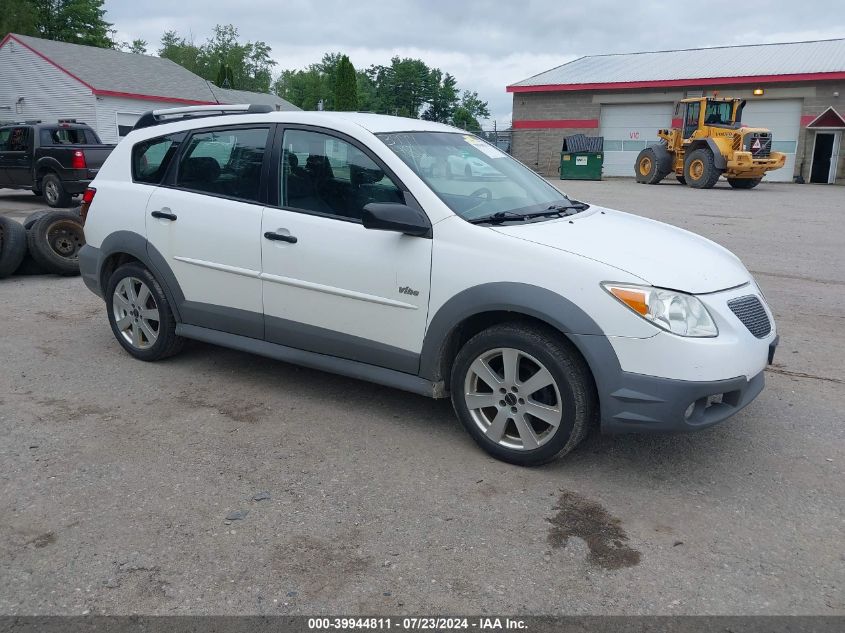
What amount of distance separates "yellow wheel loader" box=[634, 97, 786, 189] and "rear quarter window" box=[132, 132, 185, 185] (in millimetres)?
20783

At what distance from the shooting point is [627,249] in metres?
3.79

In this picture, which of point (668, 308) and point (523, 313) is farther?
point (523, 313)

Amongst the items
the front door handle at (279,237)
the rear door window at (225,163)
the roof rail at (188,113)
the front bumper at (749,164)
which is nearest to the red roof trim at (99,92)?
the front bumper at (749,164)

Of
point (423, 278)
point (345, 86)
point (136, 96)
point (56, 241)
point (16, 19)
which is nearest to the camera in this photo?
point (423, 278)

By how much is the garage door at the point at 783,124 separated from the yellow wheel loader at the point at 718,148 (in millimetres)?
7044

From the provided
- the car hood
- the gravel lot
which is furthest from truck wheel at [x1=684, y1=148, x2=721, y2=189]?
the car hood

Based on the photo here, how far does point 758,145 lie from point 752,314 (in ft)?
70.2

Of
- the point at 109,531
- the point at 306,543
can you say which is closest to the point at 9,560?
the point at 109,531

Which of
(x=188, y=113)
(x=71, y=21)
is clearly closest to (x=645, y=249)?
(x=188, y=113)

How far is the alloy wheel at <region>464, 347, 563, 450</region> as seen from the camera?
3.68m

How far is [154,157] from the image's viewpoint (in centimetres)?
528

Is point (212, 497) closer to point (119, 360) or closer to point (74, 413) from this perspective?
point (74, 413)

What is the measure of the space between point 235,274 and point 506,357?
194 centimetres

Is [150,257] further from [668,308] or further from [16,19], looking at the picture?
[16,19]
